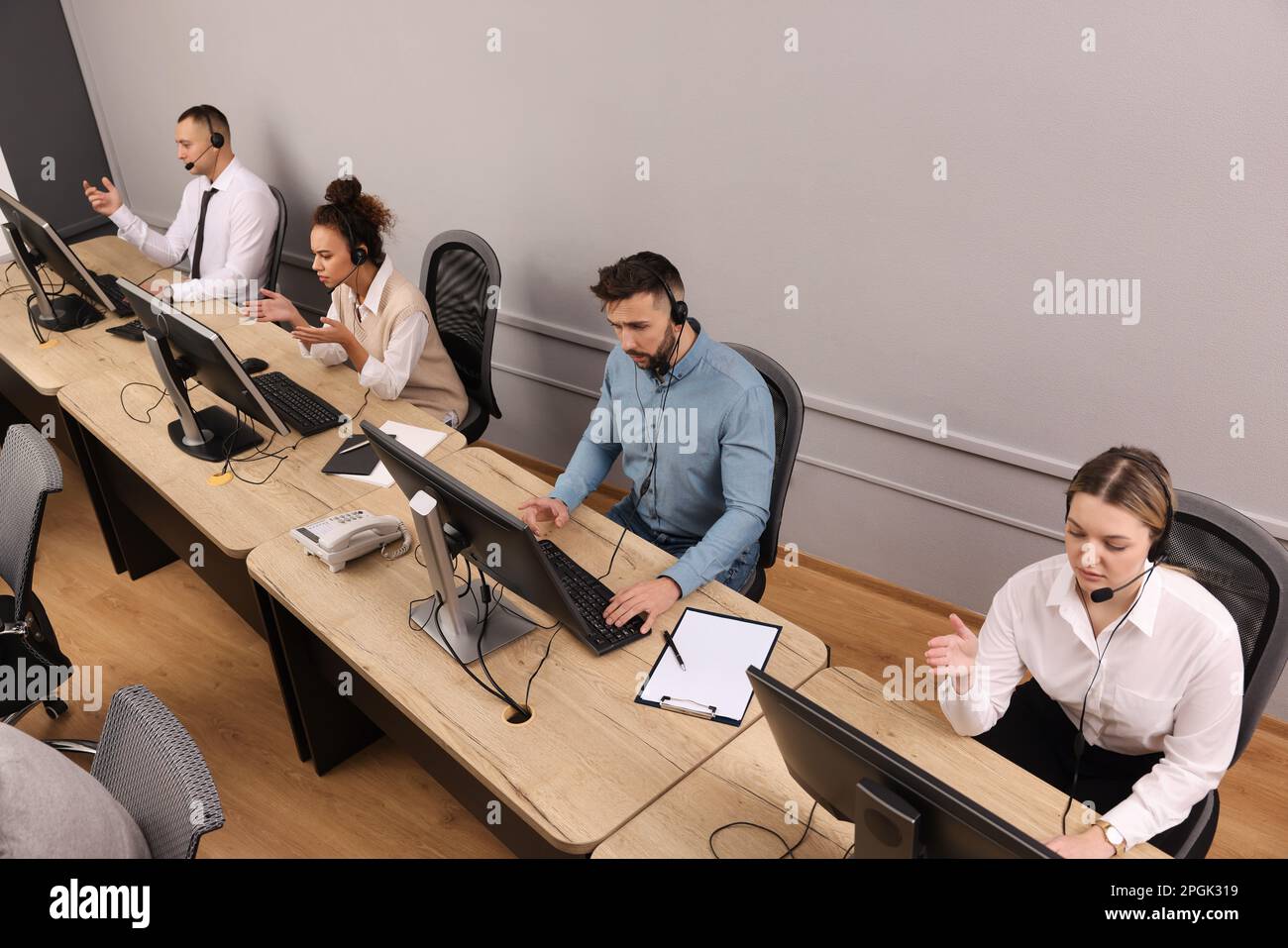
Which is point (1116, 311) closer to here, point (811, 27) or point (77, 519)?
point (811, 27)

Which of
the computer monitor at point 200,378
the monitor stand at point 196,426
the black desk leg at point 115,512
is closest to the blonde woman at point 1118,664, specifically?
the computer monitor at point 200,378

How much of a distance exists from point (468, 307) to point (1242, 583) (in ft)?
7.88

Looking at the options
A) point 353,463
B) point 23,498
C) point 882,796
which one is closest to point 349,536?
point 353,463

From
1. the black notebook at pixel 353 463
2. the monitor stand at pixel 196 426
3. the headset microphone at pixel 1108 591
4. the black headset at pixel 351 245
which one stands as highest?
the black headset at pixel 351 245

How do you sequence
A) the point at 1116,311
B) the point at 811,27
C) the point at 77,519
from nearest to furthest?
the point at 1116,311, the point at 811,27, the point at 77,519

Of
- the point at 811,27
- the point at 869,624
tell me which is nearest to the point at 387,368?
the point at 811,27

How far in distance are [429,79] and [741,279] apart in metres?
1.49

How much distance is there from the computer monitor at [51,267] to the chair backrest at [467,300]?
116cm

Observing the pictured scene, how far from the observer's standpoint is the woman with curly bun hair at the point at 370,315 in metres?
2.93

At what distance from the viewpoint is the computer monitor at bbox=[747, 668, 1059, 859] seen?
110 centimetres

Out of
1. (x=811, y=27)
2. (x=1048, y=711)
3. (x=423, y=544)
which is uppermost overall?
(x=811, y=27)

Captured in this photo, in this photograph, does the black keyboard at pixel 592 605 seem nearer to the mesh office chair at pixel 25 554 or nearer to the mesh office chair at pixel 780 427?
the mesh office chair at pixel 780 427

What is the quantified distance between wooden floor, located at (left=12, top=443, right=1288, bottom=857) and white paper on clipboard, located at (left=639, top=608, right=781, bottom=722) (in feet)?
3.05

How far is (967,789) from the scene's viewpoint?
164 centimetres
